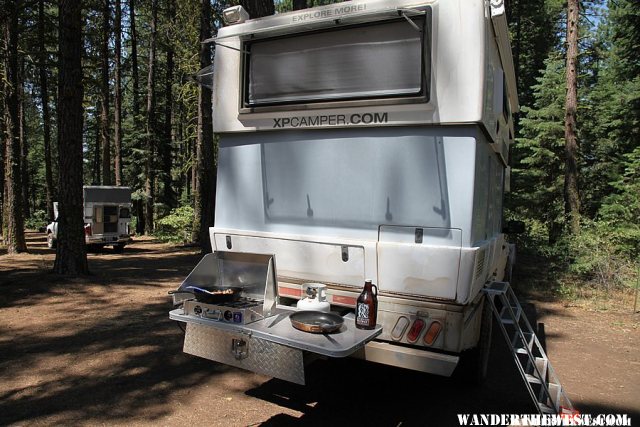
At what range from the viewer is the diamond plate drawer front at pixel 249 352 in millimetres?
3229

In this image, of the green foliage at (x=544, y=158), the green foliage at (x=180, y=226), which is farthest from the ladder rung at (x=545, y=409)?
the green foliage at (x=544, y=158)

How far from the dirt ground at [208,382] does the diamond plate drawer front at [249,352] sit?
0.62 m

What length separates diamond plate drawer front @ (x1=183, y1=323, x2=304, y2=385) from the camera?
3.23 metres

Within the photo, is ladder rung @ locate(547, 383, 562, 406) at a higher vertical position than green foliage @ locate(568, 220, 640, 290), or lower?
lower

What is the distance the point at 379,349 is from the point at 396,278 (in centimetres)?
55

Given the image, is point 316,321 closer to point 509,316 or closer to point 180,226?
point 509,316

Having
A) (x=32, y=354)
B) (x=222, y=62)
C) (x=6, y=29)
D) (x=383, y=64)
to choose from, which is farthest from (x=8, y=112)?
(x=383, y=64)

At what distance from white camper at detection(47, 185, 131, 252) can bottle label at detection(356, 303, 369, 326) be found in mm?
14394

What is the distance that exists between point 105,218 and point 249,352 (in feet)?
48.0

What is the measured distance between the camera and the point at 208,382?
4582 mm

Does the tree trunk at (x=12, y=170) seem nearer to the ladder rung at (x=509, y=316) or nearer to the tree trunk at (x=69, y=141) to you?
the tree trunk at (x=69, y=141)

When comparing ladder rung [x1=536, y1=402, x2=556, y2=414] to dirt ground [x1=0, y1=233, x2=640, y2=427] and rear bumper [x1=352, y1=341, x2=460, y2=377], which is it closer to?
dirt ground [x1=0, y1=233, x2=640, y2=427]

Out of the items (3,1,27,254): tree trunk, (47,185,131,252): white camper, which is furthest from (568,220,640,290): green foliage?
(3,1,27,254): tree trunk

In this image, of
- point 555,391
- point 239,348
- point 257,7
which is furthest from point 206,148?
point 555,391
